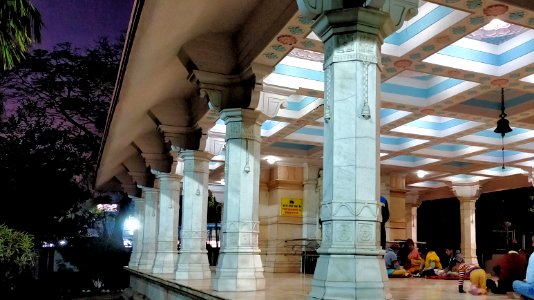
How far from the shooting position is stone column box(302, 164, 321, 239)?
18.4 meters

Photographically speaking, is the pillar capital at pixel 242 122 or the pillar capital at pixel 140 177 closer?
the pillar capital at pixel 242 122

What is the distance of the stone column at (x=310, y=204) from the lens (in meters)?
18.4

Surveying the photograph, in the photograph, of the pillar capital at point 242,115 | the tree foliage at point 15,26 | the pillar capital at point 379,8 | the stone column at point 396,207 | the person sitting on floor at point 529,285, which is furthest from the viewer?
the stone column at point 396,207

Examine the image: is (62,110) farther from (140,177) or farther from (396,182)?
(396,182)

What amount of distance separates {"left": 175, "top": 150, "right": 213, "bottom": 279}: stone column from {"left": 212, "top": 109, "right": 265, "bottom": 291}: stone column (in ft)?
7.01

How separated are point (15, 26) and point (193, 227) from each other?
528 centimetres

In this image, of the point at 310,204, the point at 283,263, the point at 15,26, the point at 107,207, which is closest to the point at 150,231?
the point at 283,263

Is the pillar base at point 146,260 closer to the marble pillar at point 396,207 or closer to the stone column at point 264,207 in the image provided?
the stone column at point 264,207

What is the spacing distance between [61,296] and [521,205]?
785 inches

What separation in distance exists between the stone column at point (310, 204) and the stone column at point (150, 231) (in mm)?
5118

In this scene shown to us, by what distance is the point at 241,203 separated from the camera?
8391 millimetres

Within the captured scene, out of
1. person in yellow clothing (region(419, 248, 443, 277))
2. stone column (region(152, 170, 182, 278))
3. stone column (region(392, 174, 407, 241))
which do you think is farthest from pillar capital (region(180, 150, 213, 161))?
stone column (region(392, 174, 407, 241))

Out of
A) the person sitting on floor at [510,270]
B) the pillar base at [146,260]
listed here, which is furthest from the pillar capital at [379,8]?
the pillar base at [146,260]

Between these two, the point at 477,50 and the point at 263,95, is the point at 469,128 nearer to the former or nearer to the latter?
the point at 477,50
